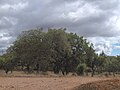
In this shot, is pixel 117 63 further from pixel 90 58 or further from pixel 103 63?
pixel 90 58

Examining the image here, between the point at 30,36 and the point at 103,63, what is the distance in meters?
23.6

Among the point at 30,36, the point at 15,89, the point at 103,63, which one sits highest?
the point at 30,36

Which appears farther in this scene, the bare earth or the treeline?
the treeline

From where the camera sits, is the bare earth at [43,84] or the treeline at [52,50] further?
the treeline at [52,50]

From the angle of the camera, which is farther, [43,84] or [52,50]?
[52,50]

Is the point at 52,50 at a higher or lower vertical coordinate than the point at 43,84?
Result: higher

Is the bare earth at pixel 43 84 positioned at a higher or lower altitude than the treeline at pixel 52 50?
lower

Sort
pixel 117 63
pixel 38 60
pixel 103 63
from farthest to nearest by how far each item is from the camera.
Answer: pixel 117 63 < pixel 103 63 < pixel 38 60

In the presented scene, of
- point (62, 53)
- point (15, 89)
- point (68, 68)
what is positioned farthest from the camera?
point (68, 68)

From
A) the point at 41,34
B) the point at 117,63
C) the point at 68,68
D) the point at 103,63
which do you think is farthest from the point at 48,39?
the point at 117,63

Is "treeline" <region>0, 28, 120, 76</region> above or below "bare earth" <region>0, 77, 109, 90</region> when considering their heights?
above

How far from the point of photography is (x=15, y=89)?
21938 millimetres

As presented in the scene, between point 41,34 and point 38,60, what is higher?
point 41,34

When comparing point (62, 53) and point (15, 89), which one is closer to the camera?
point (15, 89)
